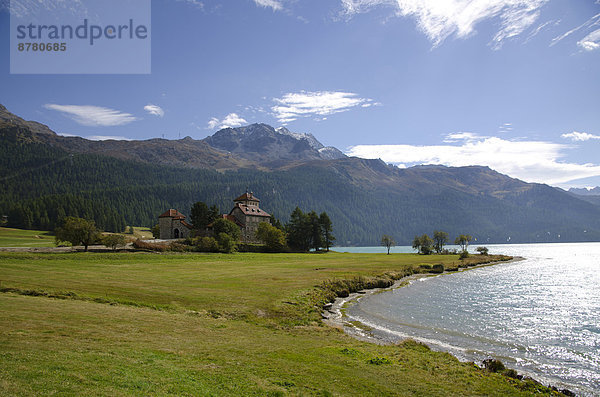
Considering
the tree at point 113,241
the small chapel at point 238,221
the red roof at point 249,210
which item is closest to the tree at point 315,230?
the small chapel at point 238,221

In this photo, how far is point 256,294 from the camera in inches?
1529

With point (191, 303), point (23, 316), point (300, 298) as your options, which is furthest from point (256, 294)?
point (23, 316)

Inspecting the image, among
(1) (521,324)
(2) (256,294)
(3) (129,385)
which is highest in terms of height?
(3) (129,385)

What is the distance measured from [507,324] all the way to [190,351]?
31834 millimetres

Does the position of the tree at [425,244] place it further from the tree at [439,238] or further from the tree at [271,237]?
the tree at [271,237]

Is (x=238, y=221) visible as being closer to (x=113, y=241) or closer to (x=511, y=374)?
(x=113, y=241)

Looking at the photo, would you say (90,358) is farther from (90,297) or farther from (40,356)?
(90,297)

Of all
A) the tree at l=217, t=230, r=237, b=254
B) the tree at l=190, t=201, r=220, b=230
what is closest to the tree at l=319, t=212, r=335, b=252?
the tree at l=190, t=201, r=220, b=230

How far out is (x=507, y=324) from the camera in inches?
1379

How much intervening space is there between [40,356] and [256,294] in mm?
25426

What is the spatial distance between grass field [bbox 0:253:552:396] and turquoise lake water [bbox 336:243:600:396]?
545 cm

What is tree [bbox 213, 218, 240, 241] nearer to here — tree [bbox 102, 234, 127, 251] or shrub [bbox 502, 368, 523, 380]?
tree [bbox 102, 234, 127, 251]

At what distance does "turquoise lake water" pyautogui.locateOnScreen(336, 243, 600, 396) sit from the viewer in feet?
78.3

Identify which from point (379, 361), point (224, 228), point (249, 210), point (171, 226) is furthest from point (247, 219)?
point (379, 361)
